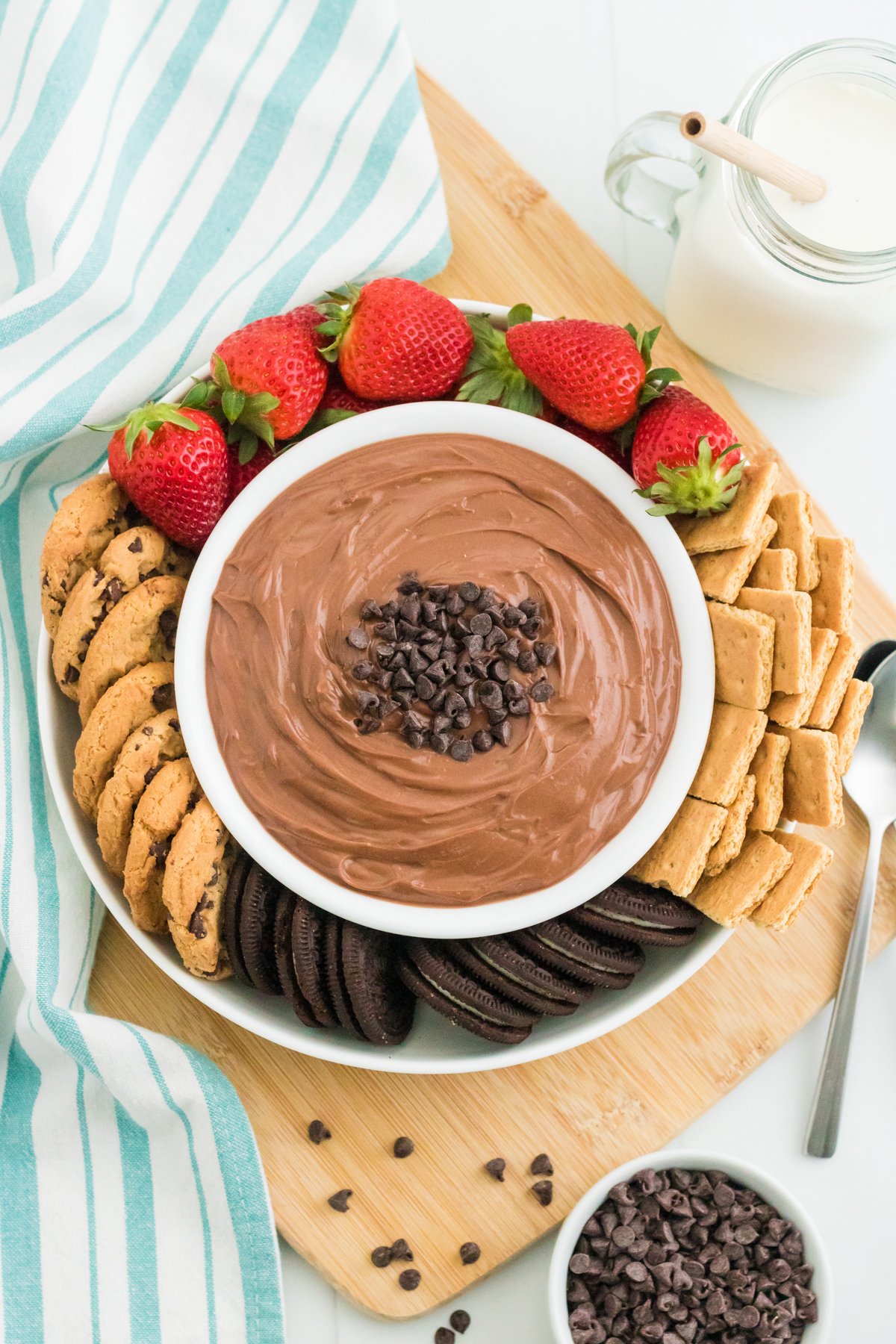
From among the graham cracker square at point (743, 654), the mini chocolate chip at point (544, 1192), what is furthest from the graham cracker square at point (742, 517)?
the mini chocolate chip at point (544, 1192)

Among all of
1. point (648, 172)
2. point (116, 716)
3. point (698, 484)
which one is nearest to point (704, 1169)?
point (698, 484)

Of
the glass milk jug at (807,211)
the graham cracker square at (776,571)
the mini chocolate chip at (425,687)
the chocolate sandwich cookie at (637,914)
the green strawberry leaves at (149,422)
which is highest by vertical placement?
the glass milk jug at (807,211)

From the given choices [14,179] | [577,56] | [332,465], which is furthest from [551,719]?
[577,56]

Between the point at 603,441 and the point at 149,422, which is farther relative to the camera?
the point at 603,441

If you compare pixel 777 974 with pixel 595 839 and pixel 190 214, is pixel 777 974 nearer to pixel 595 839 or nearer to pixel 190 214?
pixel 595 839

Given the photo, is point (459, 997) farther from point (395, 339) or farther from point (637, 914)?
point (395, 339)

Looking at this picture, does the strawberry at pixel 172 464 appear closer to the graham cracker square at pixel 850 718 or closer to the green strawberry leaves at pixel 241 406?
the green strawberry leaves at pixel 241 406

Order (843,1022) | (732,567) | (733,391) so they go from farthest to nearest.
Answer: (733,391) → (843,1022) → (732,567)
